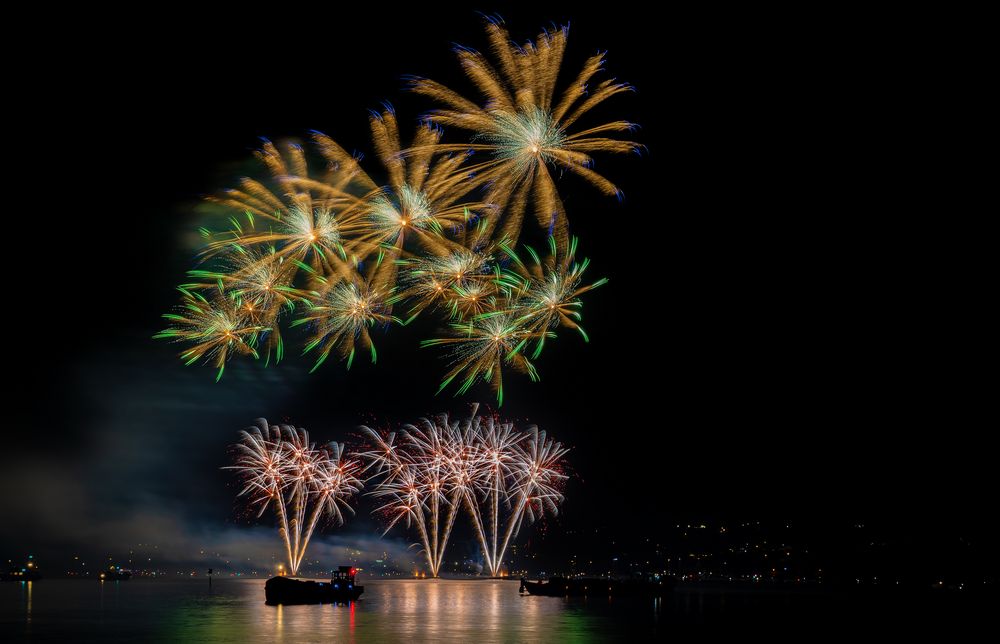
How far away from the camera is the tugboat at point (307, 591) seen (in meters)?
68.8

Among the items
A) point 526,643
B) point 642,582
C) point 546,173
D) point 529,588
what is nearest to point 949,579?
point 642,582

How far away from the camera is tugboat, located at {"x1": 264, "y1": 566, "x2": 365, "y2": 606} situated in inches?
2709

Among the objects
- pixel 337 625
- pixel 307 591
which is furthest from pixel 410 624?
pixel 307 591

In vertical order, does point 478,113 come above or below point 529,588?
above

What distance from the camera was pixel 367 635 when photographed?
1505 inches

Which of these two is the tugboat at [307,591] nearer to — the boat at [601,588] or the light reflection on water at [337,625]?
the light reflection on water at [337,625]

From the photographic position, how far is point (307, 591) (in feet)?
231

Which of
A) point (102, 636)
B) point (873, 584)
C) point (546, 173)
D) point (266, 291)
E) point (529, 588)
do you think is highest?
point (546, 173)

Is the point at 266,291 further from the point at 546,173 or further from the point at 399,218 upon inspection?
the point at 546,173

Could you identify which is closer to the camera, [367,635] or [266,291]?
[266,291]

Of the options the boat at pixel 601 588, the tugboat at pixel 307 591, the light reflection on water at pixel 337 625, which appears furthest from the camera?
the boat at pixel 601 588

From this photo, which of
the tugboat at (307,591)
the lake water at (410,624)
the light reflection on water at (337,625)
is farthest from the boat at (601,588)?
the light reflection on water at (337,625)

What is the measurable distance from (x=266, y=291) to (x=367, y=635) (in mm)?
19784

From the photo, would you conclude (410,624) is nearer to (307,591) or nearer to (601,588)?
(307,591)
